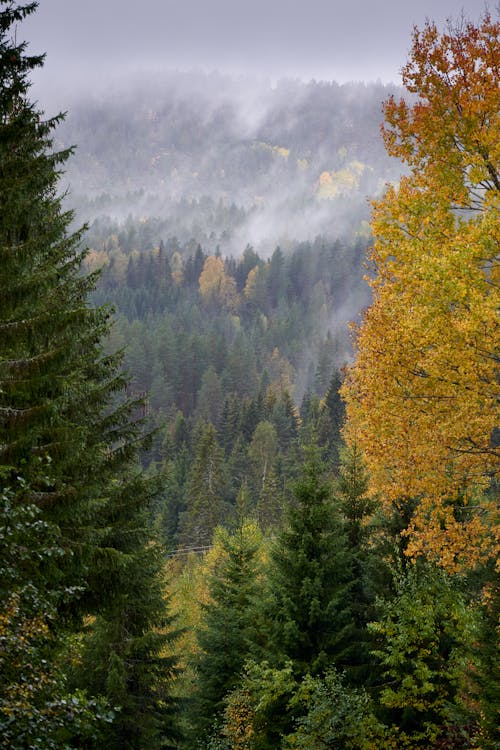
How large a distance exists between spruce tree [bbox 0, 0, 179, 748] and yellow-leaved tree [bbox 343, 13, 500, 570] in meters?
5.17

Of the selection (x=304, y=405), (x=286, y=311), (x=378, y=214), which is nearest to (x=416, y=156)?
(x=378, y=214)

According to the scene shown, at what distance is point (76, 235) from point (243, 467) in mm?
61646

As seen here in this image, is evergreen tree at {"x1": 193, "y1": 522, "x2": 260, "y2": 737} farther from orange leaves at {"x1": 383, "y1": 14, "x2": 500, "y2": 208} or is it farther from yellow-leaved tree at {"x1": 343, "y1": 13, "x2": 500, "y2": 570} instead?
orange leaves at {"x1": 383, "y1": 14, "x2": 500, "y2": 208}

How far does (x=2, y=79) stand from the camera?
27.9 feet

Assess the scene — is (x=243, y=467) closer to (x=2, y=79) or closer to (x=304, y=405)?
(x=304, y=405)

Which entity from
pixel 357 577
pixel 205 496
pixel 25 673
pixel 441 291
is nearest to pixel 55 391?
pixel 25 673

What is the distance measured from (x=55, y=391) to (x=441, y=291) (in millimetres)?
6572

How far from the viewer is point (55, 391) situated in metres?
9.16

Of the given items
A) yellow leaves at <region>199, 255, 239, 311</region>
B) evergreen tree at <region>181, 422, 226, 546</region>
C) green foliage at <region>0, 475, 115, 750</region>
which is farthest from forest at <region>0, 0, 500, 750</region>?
yellow leaves at <region>199, 255, 239, 311</region>

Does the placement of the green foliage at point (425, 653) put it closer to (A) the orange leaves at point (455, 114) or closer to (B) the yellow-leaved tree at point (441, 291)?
(B) the yellow-leaved tree at point (441, 291)

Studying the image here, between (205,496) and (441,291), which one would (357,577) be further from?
(205,496)

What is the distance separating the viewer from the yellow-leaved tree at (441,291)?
32.0 ft

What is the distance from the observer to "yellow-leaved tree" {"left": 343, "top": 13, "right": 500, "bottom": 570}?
32.0ft

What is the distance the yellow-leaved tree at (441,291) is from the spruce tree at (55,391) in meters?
5.17
